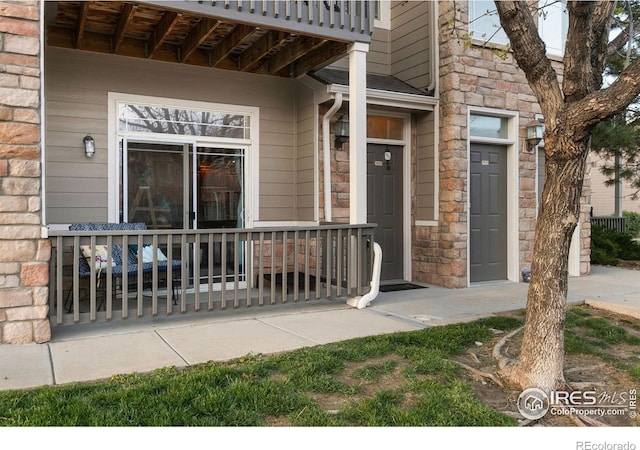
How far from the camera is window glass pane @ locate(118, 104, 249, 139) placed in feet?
19.8

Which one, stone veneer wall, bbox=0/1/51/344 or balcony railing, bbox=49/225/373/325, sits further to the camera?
balcony railing, bbox=49/225/373/325

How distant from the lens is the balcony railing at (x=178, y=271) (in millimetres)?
4363

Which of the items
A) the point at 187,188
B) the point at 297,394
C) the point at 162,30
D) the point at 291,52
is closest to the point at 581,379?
the point at 297,394

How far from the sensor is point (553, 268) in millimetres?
3213

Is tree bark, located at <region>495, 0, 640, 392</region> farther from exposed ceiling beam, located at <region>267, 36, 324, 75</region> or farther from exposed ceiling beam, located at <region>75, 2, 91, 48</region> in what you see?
exposed ceiling beam, located at <region>75, 2, 91, 48</region>

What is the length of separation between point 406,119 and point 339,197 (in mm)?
1700

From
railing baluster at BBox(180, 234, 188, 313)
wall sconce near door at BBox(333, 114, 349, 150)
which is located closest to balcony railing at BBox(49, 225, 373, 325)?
railing baluster at BBox(180, 234, 188, 313)

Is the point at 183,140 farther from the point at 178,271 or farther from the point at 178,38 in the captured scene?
the point at 178,271

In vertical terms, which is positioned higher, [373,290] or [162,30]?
[162,30]

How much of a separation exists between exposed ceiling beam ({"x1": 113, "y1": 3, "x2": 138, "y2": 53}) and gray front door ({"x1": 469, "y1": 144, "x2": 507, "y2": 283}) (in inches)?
183

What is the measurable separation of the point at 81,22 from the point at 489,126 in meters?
5.32

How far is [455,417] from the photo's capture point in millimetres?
2740

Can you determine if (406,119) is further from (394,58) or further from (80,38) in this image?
(80,38)

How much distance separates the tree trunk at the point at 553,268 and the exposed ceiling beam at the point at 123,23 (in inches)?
153
